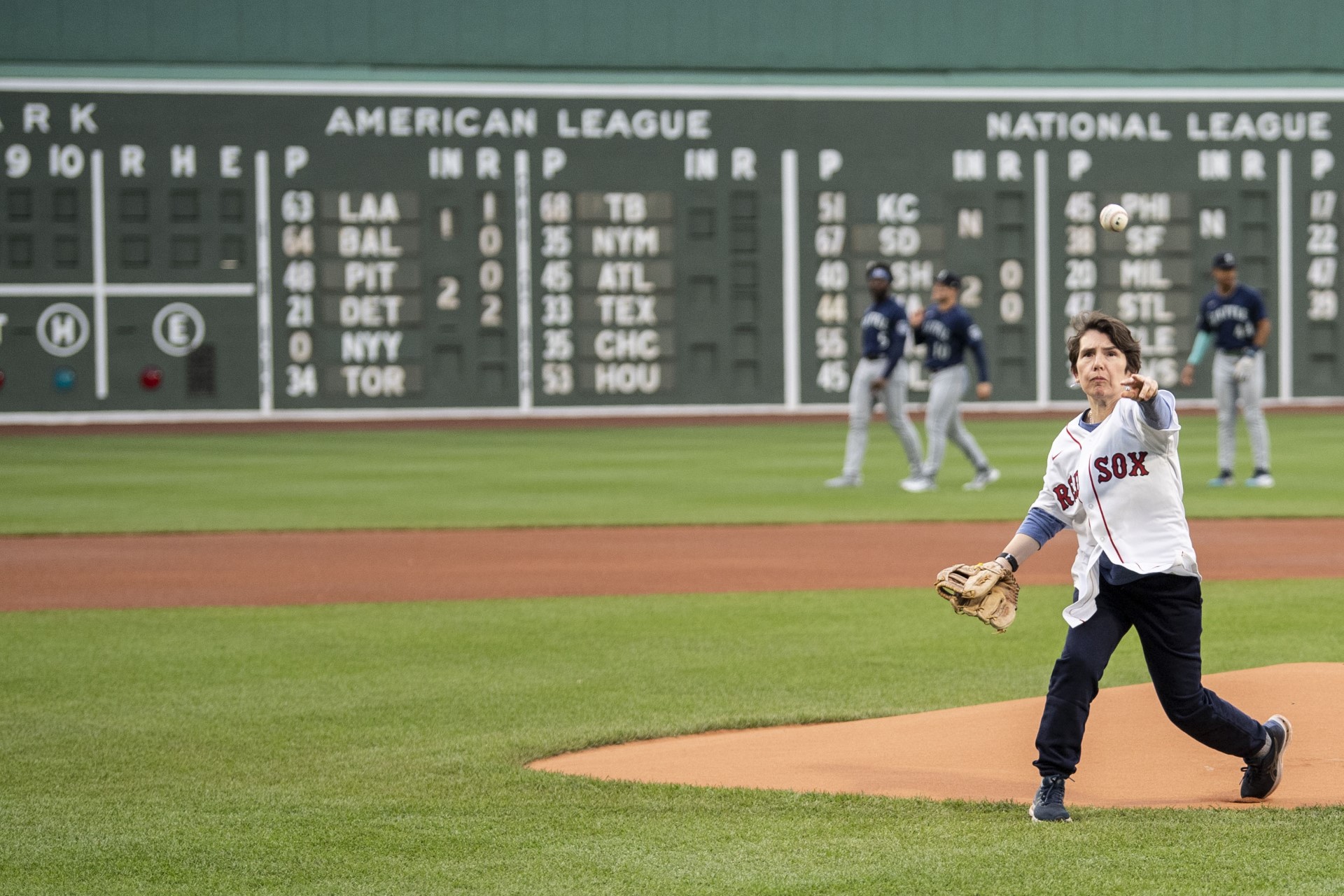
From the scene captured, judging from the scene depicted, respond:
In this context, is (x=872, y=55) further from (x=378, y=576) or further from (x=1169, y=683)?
(x=1169, y=683)

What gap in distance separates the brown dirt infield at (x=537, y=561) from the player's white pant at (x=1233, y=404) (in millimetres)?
2931

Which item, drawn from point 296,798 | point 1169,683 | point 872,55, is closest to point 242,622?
point 296,798

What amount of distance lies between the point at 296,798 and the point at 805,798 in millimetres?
1512

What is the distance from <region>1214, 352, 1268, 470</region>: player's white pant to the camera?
55.0ft

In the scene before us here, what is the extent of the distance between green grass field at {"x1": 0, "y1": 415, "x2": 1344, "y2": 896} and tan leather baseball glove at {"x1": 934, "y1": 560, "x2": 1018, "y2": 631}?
54 cm

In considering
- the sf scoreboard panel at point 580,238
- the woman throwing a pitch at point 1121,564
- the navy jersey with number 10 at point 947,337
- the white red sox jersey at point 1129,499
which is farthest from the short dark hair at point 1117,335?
the sf scoreboard panel at point 580,238

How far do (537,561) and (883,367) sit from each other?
5657 millimetres

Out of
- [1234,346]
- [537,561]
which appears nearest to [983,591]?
[537,561]

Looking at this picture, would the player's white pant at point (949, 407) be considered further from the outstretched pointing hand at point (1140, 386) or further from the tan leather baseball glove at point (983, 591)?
the outstretched pointing hand at point (1140, 386)

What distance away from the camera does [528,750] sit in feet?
20.0

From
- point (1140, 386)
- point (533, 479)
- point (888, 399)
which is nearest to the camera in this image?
point (1140, 386)

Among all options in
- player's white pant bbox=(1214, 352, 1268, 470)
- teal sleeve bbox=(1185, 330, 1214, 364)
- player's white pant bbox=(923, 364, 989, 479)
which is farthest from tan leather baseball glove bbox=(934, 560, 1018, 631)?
player's white pant bbox=(1214, 352, 1268, 470)

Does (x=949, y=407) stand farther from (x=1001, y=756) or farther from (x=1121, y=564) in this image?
(x=1121, y=564)

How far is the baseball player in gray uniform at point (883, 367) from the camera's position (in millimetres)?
16656
